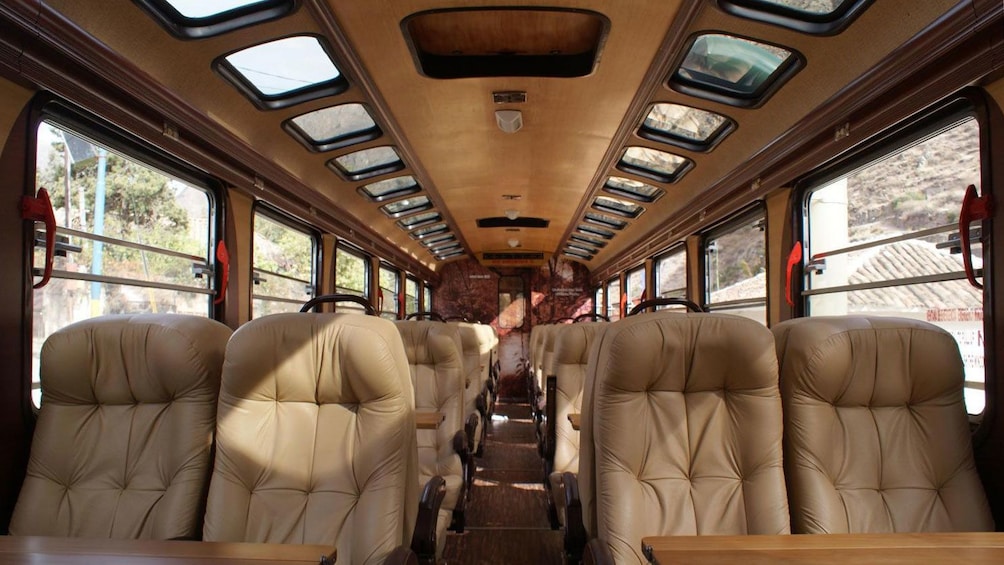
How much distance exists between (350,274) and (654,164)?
3.54 m

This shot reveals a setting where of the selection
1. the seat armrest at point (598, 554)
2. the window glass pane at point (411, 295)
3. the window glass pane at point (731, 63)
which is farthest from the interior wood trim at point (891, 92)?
the window glass pane at point (411, 295)

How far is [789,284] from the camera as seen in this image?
10.5 ft

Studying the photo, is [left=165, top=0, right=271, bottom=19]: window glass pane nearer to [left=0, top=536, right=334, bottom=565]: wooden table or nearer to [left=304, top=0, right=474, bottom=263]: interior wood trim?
[left=304, top=0, right=474, bottom=263]: interior wood trim

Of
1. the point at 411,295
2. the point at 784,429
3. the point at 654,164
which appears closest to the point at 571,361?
the point at 654,164

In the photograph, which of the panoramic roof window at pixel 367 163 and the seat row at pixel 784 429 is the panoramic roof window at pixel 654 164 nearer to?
the panoramic roof window at pixel 367 163

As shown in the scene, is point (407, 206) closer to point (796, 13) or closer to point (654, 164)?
point (654, 164)

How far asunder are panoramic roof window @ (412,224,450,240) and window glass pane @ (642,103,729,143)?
401 centimetres

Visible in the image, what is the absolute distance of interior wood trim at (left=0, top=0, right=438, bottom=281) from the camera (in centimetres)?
177

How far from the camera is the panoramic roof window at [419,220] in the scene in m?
6.37

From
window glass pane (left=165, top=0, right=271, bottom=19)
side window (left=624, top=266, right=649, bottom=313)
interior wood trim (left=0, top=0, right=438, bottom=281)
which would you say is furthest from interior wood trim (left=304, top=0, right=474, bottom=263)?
side window (left=624, top=266, right=649, bottom=313)

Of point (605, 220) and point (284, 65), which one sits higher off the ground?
point (284, 65)

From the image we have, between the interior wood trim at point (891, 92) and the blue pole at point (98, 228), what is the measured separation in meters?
3.42

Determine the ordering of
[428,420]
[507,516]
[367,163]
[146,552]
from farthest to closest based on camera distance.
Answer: [367,163] → [507,516] → [428,420] → [146,552]

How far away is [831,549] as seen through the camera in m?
1.17
